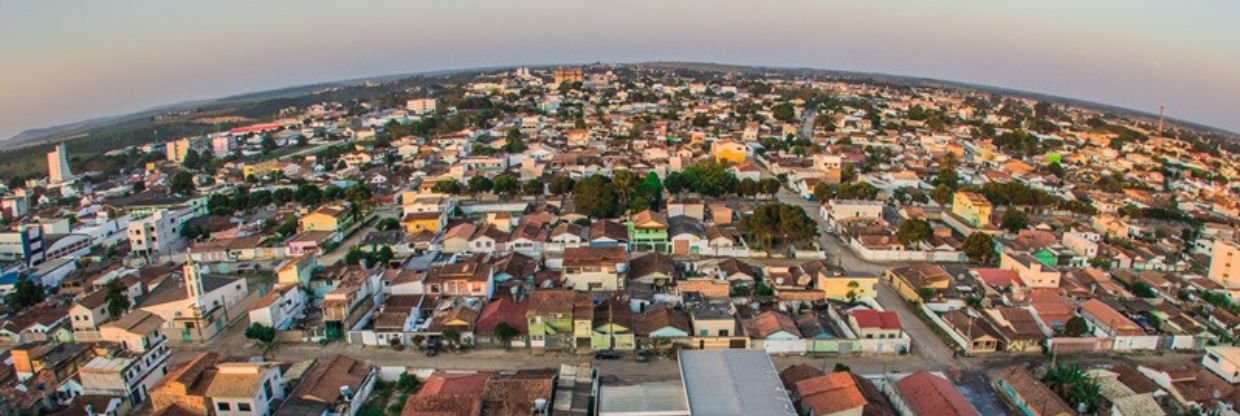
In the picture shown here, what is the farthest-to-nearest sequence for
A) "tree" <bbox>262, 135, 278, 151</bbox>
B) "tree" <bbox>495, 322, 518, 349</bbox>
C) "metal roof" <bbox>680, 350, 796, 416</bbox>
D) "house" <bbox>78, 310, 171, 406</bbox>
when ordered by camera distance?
"tree" <bbox>262, 135, 278, 151</bbox> < "tree" <bbox>495, 322, 518, 349</bbox> < "house" <bbox>78, 310, 171, 406</bbox> < "metal roof" <bbox>680, 350, 796, 416</bbox>

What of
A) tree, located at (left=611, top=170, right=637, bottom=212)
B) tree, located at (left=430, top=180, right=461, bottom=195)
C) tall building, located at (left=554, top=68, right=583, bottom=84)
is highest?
tall building, located at (left=554, top=68, right=583, bottom=84)

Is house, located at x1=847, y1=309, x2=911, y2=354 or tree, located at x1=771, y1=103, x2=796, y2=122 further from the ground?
tree, located at x1=771, y1=103, x2=796, y2=122

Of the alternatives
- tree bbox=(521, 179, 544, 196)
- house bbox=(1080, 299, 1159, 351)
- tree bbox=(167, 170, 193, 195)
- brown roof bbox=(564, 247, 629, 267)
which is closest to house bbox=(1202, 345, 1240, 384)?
house bbox=(1080, 299, 1159, 351)

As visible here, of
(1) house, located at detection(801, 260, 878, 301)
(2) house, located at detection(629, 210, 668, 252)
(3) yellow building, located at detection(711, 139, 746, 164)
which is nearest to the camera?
(1) house, located at detection(801, 260, 878, 301)

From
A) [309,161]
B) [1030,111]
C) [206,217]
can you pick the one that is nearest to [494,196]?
[206,217]

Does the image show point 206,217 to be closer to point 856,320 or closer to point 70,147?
point 856,320

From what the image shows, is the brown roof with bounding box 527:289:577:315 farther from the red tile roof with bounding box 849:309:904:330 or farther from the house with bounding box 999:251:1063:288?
the house with bounding box 999:251:1063:288

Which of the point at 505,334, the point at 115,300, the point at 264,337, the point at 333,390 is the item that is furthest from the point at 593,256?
the point at 115,300

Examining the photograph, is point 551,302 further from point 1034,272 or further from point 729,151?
point 729,151
